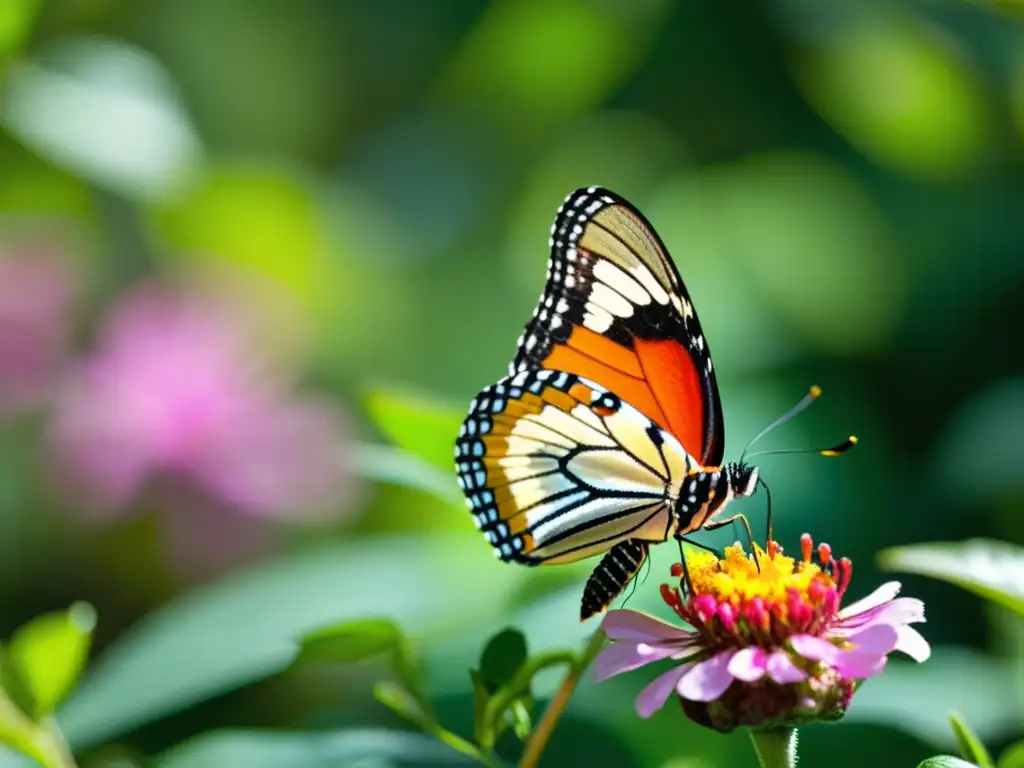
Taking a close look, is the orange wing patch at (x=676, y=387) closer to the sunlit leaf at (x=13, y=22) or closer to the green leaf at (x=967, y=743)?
the green leaf at (x=967, y=743)

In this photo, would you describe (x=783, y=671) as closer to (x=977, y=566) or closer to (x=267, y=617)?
(x=977, y=566)

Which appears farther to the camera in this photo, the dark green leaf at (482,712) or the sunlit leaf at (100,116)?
the sunlit leaf at (100,116)

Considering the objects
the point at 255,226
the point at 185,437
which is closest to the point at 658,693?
the point at 185,437

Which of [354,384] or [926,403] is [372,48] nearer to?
[354,384]

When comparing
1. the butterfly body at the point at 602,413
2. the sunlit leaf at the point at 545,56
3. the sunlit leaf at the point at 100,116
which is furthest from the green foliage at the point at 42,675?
the sunlit leaf at the point at 545,56

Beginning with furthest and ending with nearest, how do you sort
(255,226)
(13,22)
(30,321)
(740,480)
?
(255,226) → (30,321) → (13,22) → (740,480)
